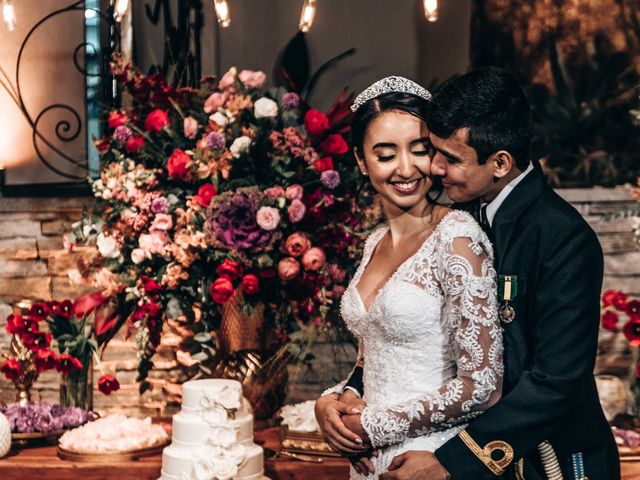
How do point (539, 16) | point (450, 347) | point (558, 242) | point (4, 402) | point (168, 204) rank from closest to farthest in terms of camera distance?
point (558, 242)
point (450, 347)
point (168, 204)
point (4, 402)
point (539, 16)

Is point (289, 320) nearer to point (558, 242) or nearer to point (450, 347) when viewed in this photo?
point (450, 347)

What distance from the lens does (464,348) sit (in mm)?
1897

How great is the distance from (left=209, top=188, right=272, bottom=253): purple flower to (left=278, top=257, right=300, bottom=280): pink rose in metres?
0.09

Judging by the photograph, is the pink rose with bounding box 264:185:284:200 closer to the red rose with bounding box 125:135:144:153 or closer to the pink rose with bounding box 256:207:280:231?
the pink rose with bounding box 256:207:280:231

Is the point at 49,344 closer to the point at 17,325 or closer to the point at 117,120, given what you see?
the point at 17,325

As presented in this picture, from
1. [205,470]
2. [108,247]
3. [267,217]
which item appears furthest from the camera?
[108,247]

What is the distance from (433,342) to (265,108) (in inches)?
44.4

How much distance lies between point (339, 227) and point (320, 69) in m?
1.94

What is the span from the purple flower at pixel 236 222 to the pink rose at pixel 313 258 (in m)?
0.14

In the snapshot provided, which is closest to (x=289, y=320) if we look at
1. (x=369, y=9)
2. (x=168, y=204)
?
(x=168, y=204)

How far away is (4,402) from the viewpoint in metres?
3.70

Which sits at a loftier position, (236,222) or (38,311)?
(236,222)

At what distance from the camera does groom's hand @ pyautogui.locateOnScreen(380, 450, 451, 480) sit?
1.93m

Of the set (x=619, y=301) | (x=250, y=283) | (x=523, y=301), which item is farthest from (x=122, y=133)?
(x=619, y=301)
